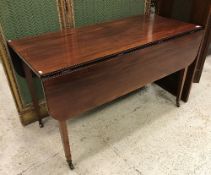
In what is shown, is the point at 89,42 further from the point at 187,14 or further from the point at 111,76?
the point at 187,14

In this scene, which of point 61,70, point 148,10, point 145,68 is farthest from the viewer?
point 148,10

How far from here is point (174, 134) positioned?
1647 mm

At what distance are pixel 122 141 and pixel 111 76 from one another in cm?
61

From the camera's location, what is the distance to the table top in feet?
3.56

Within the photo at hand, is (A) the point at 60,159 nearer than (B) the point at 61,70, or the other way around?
(B) the point at 61,70

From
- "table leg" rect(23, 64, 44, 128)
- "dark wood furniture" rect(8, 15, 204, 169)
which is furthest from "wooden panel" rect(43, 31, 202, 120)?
"table leg" rect(23, 64, 44, 128)

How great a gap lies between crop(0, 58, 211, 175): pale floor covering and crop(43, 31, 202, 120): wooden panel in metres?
0.44

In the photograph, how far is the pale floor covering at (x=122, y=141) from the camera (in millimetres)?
1393

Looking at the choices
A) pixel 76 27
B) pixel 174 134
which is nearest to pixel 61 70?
pixel 76 27

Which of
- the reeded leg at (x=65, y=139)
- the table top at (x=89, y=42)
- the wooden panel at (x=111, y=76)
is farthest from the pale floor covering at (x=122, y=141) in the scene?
the table top at (x=89, y=42)

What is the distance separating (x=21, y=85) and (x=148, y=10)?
4.30ft

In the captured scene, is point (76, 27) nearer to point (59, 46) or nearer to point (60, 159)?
point (59, 46)

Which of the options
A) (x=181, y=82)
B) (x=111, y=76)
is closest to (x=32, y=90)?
(x=111, y=76)

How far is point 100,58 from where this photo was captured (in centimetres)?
112
